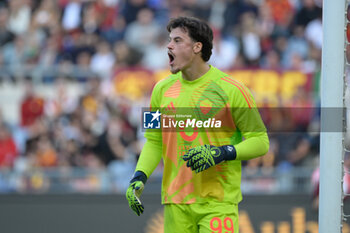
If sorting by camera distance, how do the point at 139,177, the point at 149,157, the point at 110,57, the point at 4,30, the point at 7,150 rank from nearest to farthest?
the point at 139,177 → the point at 149,157 → the point at 7,150 → the point at 110,57 → the point at 4,30

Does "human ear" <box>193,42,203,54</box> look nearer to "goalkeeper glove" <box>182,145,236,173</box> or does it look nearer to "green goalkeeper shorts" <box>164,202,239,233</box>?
"goalkeeper glove" <box>182,145,236,173</box>

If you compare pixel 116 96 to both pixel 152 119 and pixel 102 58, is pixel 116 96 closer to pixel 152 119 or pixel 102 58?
pixel 102 58

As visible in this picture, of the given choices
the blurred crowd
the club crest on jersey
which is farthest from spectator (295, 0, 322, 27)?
the club crest on jersey

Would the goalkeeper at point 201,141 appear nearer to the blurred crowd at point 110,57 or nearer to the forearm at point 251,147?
the forearm at point 251,147

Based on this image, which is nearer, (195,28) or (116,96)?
(195,28)

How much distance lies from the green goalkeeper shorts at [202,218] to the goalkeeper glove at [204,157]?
34 centimetres

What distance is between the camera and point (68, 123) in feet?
35.0

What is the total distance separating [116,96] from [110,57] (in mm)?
1238

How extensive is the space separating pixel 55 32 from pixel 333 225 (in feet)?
28.9

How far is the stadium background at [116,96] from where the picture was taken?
850 centimetres

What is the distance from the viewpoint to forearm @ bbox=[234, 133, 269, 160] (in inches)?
180

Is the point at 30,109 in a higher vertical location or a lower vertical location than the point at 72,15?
lower

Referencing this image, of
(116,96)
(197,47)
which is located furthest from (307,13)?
(197,47)

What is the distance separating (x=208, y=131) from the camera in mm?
4734
